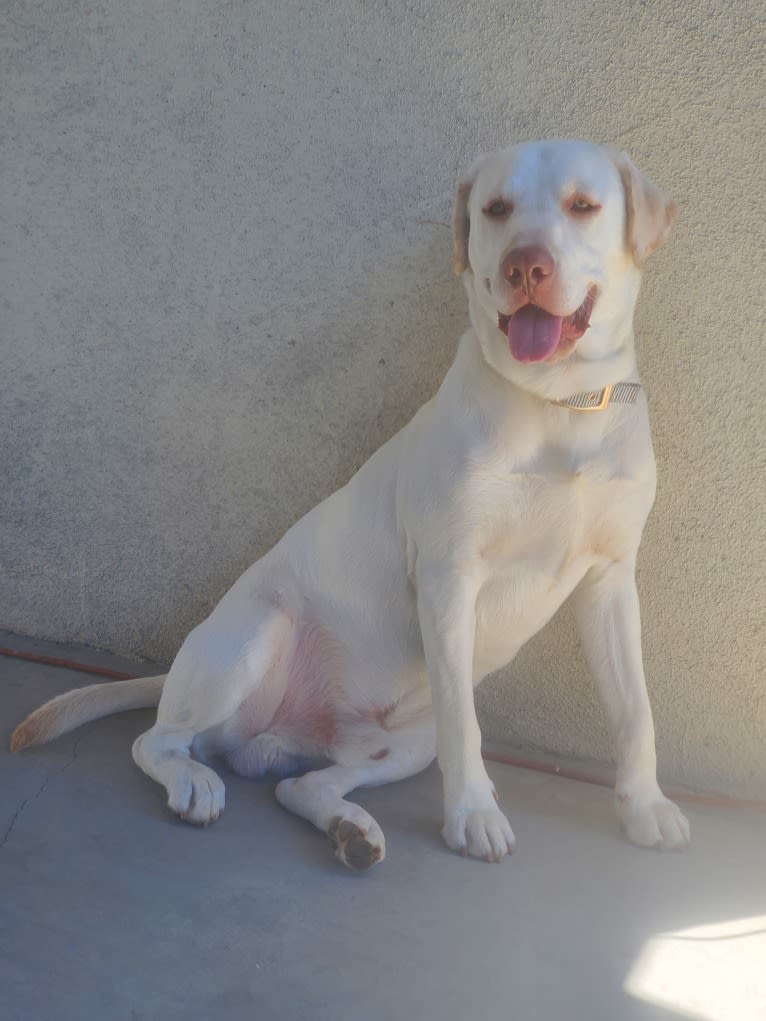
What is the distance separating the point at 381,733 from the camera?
104 inches

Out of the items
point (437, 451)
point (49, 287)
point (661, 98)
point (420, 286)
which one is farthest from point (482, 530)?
point (49, 287)

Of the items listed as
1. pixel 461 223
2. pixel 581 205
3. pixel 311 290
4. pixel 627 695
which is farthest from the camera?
pixel 311 290

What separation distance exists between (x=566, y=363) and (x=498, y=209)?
0.34 meters

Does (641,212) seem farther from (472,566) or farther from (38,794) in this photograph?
(38,794)

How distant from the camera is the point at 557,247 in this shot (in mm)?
2043

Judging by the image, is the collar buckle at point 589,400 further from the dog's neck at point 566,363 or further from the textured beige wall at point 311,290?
the textured beige wall at point 311,290

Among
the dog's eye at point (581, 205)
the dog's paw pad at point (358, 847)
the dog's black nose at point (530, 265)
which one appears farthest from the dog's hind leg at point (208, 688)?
the dog's eye at point (581, 205)

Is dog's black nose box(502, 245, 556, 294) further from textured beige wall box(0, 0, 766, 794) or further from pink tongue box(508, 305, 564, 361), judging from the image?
textured beige wall box(0, 0, 766, 794)

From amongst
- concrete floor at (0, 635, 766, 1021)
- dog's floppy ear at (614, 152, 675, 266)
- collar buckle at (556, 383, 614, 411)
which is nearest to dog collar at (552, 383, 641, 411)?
collar buckle at (556, 383, 614, 411)

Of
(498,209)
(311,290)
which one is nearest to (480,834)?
(498,209)

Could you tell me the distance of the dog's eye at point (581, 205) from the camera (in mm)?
2125

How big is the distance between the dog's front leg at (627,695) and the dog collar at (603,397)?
1.26 ft

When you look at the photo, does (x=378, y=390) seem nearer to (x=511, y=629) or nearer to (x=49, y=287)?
(x=511, y=629)

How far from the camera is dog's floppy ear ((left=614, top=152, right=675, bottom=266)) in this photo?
2188 millimetres
